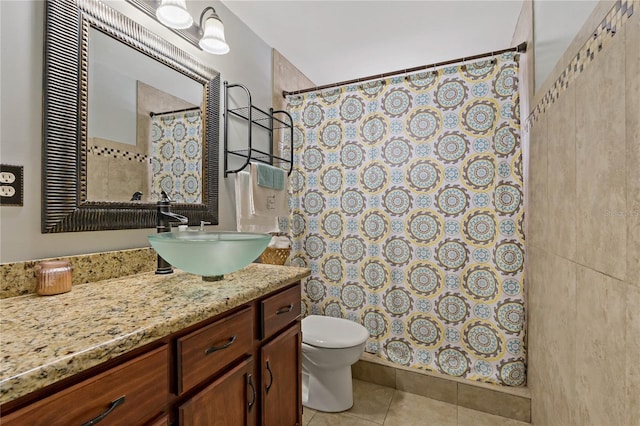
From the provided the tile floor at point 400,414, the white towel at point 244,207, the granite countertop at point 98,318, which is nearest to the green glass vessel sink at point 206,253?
the granite countertop at point 98,318

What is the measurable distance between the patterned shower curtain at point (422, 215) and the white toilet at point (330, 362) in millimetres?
367

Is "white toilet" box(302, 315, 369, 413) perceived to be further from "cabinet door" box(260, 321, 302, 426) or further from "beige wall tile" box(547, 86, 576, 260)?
"beige wall tile" box(547, 86, 576, 260)

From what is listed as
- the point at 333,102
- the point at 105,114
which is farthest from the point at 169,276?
the point at 333,102

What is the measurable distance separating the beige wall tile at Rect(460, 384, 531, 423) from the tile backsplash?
185 centimetres

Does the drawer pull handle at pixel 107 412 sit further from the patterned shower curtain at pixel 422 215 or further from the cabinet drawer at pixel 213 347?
the patterned shower curtain at pixel 422 215

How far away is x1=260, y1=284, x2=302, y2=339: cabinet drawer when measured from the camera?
3.47 ft

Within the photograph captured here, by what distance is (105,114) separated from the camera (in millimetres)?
1161

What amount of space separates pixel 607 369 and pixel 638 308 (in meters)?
0.23

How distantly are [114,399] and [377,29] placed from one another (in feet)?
7.56

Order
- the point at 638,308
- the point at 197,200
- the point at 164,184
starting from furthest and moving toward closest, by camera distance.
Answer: the point at 197,200
the point at 164,184
the point at 638,308

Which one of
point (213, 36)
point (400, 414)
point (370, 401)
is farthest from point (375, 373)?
point (213, 36)

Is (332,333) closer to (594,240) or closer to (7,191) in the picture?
(594,240)

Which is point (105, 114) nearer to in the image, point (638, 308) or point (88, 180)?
point (88, 180)

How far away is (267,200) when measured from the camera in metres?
1.89
